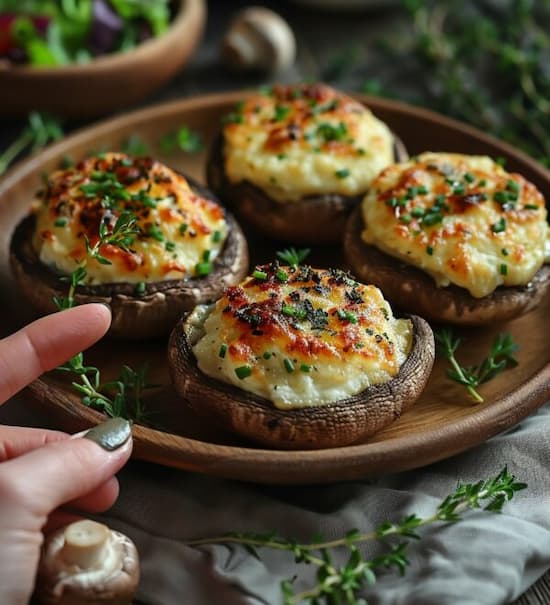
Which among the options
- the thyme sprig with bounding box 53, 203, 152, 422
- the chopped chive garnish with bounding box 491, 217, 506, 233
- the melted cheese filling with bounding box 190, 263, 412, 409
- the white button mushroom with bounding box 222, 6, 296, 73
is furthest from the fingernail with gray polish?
the white button mushroom with bounding box 222, 6, 296, 73

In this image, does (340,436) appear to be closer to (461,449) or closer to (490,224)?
(461,449)

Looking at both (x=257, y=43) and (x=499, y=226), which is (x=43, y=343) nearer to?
(x=499, y=226)

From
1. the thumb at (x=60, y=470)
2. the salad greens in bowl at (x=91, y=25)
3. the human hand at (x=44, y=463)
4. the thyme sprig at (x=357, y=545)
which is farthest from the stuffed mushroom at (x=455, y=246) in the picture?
the salad greens in bowl at (x=91, y=25)

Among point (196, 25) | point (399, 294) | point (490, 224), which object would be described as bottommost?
point (196, 25)

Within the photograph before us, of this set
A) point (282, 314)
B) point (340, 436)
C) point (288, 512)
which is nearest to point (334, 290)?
point (282, 314)

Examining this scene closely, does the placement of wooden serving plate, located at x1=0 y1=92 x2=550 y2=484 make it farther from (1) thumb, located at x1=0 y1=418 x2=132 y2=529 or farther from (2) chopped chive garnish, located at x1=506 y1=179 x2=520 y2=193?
(2) chopped chive garnish, located at x1=506 y1=179 x2=520 y2=193

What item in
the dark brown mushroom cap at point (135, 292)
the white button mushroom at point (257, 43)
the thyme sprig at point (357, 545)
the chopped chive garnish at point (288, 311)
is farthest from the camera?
the white button mushroom at point (257, 43)

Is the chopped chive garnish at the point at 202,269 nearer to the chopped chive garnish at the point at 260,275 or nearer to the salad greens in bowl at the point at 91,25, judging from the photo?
the chopped chive garnish at the point at 260,275
